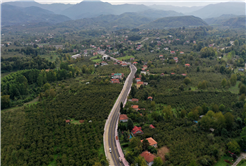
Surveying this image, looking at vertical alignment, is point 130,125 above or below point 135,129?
above

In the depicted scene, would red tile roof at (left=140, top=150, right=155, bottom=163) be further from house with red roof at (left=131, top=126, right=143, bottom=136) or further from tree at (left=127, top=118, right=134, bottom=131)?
tree at (left=127, top=118, right=134, bottom=131)

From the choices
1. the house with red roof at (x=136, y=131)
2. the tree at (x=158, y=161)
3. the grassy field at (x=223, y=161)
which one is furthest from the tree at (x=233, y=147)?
the house with red roof at (x=136, y=131)

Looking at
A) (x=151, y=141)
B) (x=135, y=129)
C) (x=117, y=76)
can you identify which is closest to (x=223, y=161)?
(x=151, y=141)

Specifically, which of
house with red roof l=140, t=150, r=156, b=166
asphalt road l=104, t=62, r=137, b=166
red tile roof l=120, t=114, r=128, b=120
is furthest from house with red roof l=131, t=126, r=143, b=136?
house with red roof l=140, t=150, r=156, b=166

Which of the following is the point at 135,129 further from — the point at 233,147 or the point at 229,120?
the point at 229,120

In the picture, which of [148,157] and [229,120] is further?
[229,120]

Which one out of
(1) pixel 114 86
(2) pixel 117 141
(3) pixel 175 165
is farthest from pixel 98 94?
(3) pixel 175 165

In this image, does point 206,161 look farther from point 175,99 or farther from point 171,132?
point 175,99

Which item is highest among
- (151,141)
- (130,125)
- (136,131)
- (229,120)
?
(229,120)
